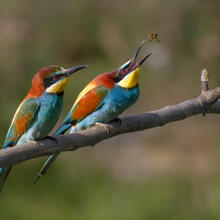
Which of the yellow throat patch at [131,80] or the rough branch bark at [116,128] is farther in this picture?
the yellow throat patch at [131,80]

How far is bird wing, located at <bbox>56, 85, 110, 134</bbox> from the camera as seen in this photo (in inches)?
87.6

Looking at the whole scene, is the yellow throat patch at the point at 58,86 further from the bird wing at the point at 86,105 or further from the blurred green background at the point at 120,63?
the blurred green background at the point at 120,63

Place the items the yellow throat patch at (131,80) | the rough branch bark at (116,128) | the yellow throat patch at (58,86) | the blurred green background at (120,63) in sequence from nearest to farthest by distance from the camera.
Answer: the rough branch bark at (116,128)
the yellow throat patch at (58,86)
the yellow throat patch at (131,80)
the blurred green background at (120,63)

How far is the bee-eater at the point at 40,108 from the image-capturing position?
193 centimetres

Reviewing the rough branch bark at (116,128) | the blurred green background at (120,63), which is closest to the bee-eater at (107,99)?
the rough branch bark at (116,128)

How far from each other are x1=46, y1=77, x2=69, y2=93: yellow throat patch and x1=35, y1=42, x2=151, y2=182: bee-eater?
0.29 metres

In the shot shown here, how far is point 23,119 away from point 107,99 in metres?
0.44

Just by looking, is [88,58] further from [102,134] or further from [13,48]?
[102,134]

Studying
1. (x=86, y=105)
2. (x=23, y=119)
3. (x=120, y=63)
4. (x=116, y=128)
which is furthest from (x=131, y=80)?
(x=120, y=63)

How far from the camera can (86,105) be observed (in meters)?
2.29

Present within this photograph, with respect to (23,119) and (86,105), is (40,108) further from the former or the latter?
(86,105)

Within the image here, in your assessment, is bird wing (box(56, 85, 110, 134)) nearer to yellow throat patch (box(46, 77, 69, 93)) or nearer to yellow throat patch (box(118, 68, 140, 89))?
yellow throat patch (box(118, 68, 140, 89))

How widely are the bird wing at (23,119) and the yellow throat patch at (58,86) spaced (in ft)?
0.28

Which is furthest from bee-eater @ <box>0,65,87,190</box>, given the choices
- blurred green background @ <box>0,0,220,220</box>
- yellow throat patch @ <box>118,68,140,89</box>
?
blurred green background @ <box>0,0,220,220</box>
